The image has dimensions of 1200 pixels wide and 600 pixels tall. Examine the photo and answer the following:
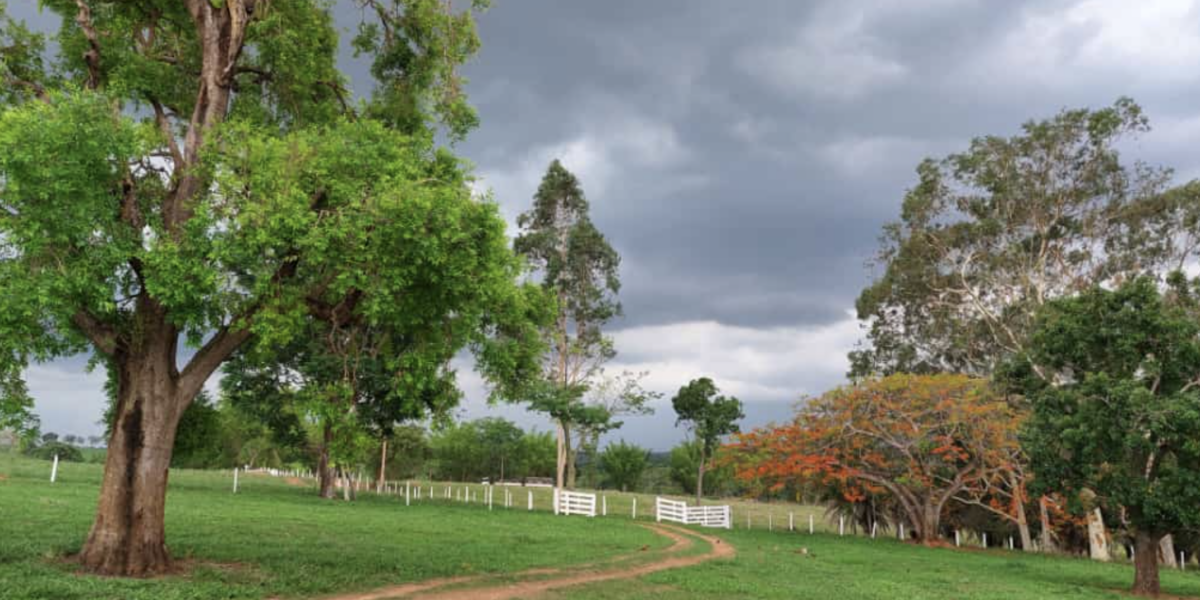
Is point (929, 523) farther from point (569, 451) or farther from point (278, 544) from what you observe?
point (278, 544)

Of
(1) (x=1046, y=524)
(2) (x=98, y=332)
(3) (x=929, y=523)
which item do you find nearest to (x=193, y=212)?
(2) (x=98, y=332)

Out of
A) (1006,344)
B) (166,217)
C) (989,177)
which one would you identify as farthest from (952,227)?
(166,217)

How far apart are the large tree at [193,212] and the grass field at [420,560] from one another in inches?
68.3

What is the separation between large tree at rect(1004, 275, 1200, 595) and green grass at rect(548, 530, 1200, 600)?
2051 millimetres

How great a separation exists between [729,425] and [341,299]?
111 feet

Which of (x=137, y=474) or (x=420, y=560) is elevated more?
(x=137, y=474)

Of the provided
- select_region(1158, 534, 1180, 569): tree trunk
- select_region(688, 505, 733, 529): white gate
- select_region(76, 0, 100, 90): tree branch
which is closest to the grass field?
select_region(688, 505, 733, 529): white gate

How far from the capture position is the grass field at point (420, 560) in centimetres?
1155

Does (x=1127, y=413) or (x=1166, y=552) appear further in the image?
(x=1166, y=552)

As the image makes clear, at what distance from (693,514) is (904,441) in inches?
440

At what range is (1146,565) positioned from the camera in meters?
17.2

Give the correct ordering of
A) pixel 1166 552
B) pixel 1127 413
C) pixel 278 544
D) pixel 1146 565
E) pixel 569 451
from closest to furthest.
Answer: pixel 278 544 → pixel 1127 413 → pixel 1146 565 → pixel 1166 552 → pixel 569 451

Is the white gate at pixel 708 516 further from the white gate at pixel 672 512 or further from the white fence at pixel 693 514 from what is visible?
the white gate at pixel 672 512

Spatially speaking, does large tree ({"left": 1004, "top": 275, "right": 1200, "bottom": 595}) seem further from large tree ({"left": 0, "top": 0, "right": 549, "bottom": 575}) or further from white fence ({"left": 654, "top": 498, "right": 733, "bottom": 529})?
white fence ({"left": 654, "top": 498, "right": 733, "bottom": 529})
